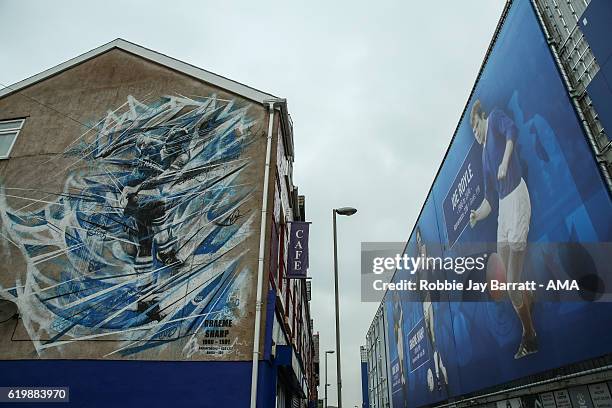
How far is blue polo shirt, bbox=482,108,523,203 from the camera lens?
12.1 metres

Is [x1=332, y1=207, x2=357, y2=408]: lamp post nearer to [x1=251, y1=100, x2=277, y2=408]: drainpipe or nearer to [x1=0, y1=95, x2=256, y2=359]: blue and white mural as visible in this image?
[x1=251, y1=100, x2=277, y2=408]: drainpipe

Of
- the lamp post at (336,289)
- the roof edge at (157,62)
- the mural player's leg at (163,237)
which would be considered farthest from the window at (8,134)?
the lamp post at (336,289)

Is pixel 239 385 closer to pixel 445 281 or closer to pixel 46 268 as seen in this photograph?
pixel 46 268

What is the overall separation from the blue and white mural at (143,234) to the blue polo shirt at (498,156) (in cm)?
797

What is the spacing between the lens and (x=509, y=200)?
12516 mm

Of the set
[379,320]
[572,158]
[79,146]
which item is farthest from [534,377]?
[379,320]

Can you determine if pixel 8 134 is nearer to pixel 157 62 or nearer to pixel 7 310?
pixel 157 62

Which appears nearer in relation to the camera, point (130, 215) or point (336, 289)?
point (130, 215)

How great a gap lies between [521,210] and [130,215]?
11.8m

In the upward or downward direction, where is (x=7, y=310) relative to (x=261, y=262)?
downward

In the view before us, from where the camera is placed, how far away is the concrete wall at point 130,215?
35.6 ft

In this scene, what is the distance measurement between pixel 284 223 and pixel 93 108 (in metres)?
8.18

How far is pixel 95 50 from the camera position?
51.8 ft

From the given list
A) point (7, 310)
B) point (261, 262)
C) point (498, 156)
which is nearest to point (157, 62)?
point (261, 262)
